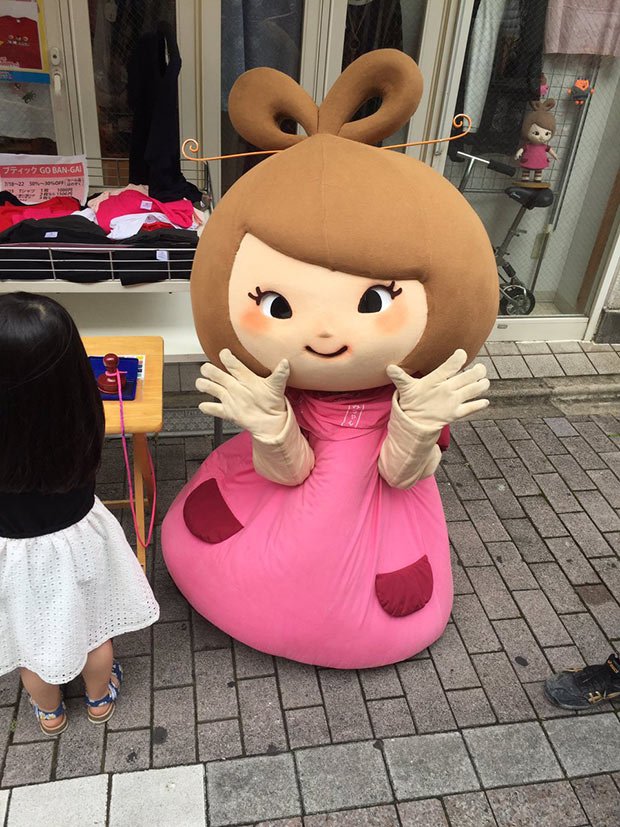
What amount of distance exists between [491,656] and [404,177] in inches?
80.7

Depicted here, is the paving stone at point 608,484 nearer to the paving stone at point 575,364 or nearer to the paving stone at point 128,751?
the paving stone at point 575,364

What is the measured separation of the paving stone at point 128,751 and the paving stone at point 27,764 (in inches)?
8.1

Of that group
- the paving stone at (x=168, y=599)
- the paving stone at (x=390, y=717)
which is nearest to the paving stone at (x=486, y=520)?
the paving stone at (x=390, y=717)

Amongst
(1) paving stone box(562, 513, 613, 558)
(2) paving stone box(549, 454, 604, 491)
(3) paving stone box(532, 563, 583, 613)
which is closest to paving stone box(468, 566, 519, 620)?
(3) paving stone box(532, 563, 583, 613)

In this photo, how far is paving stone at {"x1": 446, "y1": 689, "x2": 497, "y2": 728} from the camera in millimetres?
2611

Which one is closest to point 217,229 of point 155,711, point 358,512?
point 358,512

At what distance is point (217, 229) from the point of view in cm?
228

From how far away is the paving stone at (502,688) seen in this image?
266 cm

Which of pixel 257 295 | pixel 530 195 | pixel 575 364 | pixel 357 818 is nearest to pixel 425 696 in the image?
pixel 357 818

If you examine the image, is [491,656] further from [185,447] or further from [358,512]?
[185,447]

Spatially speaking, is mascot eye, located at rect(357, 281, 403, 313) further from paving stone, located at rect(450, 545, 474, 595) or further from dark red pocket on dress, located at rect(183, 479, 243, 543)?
paving stone, located at rect(450, 545, 474, 595)

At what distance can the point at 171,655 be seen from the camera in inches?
110

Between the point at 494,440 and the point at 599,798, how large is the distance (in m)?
2.35

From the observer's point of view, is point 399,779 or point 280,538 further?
point 280,538
